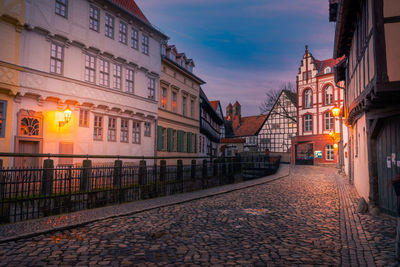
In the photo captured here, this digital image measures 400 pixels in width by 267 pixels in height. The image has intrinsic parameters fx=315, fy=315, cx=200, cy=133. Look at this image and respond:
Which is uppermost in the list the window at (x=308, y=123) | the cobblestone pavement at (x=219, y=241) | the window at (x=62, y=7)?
the window at (x=62, y=7)

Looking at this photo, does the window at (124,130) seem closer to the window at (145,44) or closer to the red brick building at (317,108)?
the window at (145,44)

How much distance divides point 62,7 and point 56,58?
2705mm

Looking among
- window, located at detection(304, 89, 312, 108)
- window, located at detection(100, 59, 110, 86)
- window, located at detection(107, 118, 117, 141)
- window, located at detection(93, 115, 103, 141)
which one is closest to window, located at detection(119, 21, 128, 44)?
window, located at detection(100, 59, 110, 86)

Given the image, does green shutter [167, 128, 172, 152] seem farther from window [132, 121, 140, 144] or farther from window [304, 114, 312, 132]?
window [304, 114, 312, 132]

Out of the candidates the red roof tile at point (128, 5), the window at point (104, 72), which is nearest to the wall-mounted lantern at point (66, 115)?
the window at point (104, 72)

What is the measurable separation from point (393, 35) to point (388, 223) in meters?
4.24

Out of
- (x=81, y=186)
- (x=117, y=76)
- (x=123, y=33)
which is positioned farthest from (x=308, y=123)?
(x=81, y=186)

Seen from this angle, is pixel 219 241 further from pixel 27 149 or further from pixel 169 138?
pixel 169 138

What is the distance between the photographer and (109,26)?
18.8 meters

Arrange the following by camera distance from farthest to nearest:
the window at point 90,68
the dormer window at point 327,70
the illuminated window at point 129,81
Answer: the dormer window at point 327,70 < the illuminated window at point 129,81 < the window at point 90,68

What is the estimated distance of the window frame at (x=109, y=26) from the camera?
18.6 m

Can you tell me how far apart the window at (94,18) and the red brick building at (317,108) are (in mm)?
31052

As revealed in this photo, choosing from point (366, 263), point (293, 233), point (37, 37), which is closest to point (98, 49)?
point (37, 37)

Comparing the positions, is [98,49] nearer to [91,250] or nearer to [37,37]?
[37,37]
